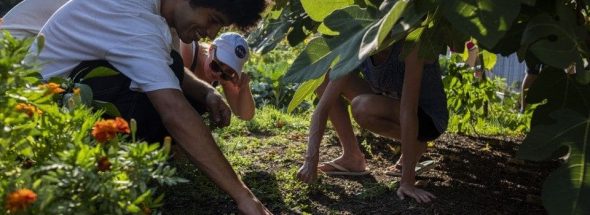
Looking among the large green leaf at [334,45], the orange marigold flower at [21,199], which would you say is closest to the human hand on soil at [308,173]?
the large green leaf at [334,45]

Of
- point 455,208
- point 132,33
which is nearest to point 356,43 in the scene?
→ point 132,33

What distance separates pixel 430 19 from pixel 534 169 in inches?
102

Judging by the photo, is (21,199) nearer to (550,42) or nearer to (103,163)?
(103,163)

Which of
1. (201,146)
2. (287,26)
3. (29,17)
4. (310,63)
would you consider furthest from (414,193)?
(29,17)

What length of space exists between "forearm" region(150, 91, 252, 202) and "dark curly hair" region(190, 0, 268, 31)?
1.58 ft

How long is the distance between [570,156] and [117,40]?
1.52 metres

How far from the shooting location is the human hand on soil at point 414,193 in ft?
11.3

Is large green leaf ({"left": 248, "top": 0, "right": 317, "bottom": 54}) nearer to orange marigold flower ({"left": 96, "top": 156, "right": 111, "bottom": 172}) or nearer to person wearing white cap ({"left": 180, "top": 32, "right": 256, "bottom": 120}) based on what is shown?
person wearing white cap ({"left": 180, "top": 32, "right": 256, "bottom": 120})

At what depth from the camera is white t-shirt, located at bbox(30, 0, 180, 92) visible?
2701mm

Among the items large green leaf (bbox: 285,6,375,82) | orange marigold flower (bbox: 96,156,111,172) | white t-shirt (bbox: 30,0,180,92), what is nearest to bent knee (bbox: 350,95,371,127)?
white t-shirt (bbox: 30,0,180,92)

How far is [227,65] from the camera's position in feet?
12.3

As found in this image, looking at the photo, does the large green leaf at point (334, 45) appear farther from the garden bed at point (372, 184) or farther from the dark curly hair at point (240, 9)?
the garden bed at point (372, 184)

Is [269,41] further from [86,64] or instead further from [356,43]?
[356,43]

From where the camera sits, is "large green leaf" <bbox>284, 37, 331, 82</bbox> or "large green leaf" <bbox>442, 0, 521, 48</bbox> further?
"large green leaf" <bbox>284, 37, 331, 82</bbox>
